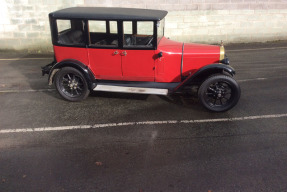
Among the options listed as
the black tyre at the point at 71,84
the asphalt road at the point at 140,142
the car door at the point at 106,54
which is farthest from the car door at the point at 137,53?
the black tyre at the point at 71,84

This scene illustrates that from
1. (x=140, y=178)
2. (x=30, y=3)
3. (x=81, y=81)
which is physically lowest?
(x=140, y=178)

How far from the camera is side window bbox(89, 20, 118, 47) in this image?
213 inches

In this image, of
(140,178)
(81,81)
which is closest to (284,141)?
(140,178)

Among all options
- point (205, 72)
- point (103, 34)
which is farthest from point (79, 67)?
point (205, 72)

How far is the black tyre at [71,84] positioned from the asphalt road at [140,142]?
0.63 feet

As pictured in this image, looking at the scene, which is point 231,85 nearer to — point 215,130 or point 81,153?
point 215,130

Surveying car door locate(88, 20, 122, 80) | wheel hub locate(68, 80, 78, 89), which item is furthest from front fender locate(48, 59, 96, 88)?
wheel hub locate(68, 80, 78, 89)

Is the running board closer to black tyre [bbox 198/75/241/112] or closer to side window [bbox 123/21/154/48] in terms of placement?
black tyre [bbox 198/75/241/112]

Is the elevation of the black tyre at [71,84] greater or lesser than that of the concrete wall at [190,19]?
lesser

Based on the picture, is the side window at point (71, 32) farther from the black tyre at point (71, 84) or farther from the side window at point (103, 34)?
the black tyre at point (71, 84)

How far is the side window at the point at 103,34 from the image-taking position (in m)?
5.42

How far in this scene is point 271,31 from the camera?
1123 cm

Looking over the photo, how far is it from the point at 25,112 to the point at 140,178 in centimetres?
314

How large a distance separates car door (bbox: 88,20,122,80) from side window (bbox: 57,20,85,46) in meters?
0.21
